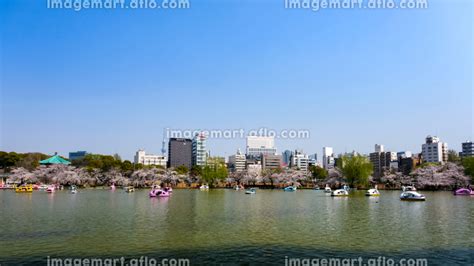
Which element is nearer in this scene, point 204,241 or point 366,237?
point 204,241

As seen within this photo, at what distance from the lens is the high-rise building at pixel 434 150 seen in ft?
512

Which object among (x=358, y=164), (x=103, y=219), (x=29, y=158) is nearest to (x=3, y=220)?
(x=103, y=219)

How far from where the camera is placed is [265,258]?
1720cm

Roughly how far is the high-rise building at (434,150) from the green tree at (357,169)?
81518mm

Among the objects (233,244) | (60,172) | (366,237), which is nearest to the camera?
(233,244)

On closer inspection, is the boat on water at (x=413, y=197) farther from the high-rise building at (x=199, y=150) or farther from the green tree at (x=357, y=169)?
the high-rise building at (x=199, y=150)

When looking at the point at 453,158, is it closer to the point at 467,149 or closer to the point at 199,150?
the point at 467,149

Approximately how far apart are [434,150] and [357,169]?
89723 mm

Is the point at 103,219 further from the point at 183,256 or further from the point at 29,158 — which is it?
the point at 29,158

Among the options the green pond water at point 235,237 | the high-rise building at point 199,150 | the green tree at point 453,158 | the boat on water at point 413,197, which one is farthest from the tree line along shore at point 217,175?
the high-rise building at point 199,150

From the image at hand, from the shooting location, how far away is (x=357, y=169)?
3418 inches

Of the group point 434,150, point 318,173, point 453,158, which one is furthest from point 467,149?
point 318,173

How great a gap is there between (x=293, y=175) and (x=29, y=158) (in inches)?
3079

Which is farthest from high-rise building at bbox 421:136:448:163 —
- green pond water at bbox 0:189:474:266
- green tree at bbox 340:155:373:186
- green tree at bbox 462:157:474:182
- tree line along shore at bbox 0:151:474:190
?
green pond water at bbox 0:189:474:266
